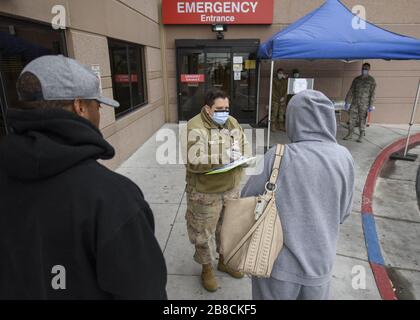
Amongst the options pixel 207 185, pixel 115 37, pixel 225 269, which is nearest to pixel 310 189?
pixel 207 185

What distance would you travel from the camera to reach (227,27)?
9281 millimetres

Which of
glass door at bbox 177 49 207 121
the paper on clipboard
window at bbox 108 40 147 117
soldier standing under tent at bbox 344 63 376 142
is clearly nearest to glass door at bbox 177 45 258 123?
glass door at bbox 177 49 207 121

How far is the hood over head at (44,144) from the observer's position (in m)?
0.94

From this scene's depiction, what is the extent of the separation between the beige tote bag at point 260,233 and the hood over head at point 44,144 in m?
0.94

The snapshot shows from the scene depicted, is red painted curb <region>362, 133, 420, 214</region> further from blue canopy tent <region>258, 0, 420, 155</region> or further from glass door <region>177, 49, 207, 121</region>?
glass door <region>177, 49, 207, 121</region>

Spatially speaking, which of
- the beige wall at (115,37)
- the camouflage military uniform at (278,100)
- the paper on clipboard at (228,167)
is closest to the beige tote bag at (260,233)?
the paper on clipboard at (228,167)

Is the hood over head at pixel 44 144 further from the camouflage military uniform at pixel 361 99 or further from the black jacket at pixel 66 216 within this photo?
the camouflage military uniform at pixel 361 99

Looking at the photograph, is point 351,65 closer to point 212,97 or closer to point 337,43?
point 337,43

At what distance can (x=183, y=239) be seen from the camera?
3588 mm

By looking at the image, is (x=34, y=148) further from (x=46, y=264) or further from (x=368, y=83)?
(x=368, y=83)

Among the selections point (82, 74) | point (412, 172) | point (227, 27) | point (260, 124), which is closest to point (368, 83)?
point (412, 172)

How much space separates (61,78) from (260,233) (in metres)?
1.20

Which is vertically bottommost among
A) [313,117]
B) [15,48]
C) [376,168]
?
[376,168]

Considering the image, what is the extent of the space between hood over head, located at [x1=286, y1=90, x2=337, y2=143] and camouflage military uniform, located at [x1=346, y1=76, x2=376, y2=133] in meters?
7.03
